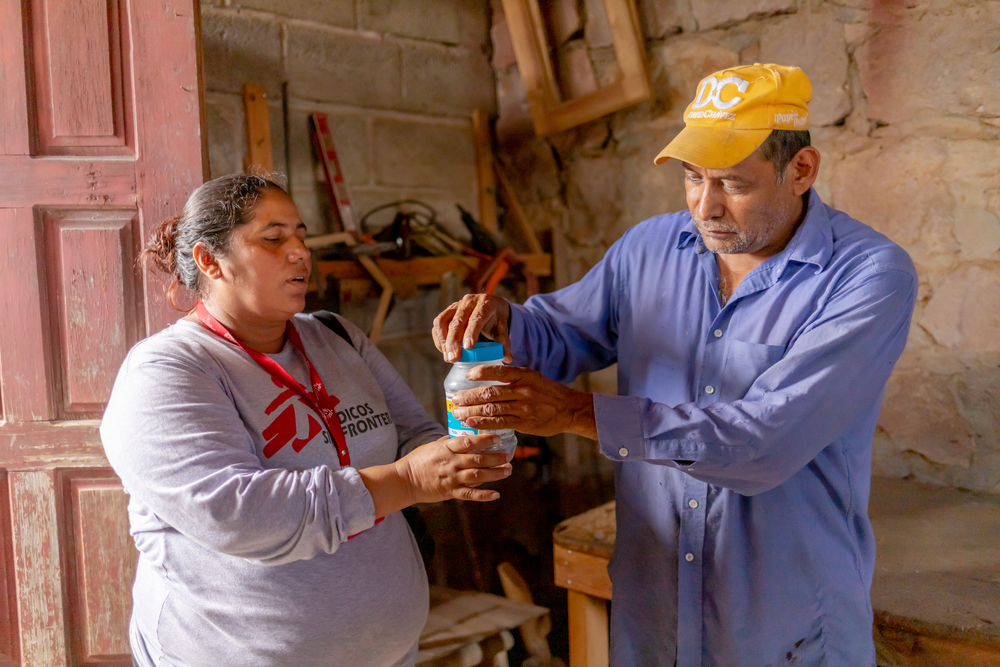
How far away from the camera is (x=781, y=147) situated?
5.06ft

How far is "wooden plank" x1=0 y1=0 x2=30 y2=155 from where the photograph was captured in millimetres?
1896

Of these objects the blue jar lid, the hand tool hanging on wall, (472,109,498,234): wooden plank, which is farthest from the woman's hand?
(472,109,498,234): wooden plank

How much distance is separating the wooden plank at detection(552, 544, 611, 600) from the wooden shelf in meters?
1.33

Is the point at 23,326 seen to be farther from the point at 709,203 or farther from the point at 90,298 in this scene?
the point at 709,203

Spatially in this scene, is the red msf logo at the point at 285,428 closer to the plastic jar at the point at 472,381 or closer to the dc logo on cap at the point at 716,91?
the plastic jar at the point at 472,381

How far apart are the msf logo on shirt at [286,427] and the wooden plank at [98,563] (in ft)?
2.62

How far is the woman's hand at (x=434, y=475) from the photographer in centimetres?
143

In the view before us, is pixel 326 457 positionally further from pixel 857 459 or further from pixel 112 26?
pixel 112 26

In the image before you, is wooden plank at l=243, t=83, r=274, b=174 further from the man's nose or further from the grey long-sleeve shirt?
the man's nose

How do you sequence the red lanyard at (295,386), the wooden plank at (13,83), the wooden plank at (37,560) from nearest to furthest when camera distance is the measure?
the red lanyard at (295,386), the wooden plank at (13,83), the wooden plank at (37,560)

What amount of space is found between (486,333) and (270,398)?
1.64 ft

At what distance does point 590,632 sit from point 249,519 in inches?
51.6

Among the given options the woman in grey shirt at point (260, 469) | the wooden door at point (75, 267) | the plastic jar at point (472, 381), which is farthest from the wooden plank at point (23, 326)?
the plastic jar at point (472, 381)

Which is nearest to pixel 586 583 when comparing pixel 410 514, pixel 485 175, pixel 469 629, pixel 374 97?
pixel 469 629
